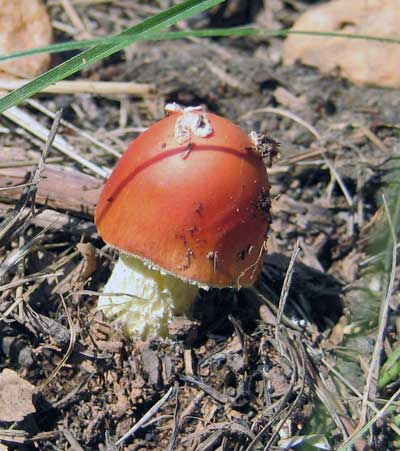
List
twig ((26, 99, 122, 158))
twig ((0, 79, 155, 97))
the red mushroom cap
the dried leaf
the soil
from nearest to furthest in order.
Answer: the red mushroom cap < the dried leaf < the soil < twig ((26, 99, 122, 158)) < twig ((0, 79, 155, 97))

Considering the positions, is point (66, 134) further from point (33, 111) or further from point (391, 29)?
point (391, 29)

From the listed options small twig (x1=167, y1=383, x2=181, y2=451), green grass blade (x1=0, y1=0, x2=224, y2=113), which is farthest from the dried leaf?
green grass blade (x1=0, y1=0, x2=224, y2=113)

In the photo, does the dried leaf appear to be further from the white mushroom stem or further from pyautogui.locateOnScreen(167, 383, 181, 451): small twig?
pyautogui.locateOnScreen(167, 383, 181, 451): small twig

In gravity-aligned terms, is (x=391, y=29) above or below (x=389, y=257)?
above

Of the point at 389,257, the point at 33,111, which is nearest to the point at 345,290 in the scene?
the point at 389,257

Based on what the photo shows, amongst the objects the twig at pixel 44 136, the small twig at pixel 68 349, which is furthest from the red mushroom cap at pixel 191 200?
the twig at pixel 44 136

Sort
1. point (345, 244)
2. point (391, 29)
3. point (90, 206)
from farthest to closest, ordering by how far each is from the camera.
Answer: point (391, 29)
point (345, 244)
point (90, 206)

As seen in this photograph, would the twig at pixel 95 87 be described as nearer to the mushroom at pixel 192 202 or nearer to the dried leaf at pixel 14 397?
the mushroom at pixel 192 202
